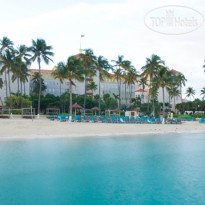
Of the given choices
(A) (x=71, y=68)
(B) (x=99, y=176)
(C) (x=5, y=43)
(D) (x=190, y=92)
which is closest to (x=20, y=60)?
(C) (x=5, y=43)

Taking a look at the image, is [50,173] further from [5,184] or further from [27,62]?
[27,62]

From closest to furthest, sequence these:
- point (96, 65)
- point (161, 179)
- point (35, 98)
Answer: point (161, 179)
point (96, 65)
point (35, 98)

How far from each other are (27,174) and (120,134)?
50.7 ft

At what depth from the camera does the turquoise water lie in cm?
821

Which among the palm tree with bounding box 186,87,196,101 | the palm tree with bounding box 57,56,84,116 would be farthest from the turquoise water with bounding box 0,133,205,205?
the palm tree with bounding box 186,87,196,101

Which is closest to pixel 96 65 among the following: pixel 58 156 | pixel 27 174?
pixel 58 156

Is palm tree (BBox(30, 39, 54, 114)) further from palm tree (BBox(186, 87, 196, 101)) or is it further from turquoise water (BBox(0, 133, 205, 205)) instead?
palm tree (BBox(186, 87, 196, 101))

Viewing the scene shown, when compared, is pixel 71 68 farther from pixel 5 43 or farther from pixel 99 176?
pixel 99 176

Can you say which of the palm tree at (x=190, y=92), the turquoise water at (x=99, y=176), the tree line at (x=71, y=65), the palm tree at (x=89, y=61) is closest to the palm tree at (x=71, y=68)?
the tree line at (x=71, y=65)

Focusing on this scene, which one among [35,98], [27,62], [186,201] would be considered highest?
[27,62]

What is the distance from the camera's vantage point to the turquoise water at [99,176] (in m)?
8.21

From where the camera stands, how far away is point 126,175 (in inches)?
424

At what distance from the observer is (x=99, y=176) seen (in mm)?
10523

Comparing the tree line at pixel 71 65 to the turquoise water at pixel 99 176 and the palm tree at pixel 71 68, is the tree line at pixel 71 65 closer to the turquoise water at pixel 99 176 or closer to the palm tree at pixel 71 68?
the palm tree at pixel 71 68
